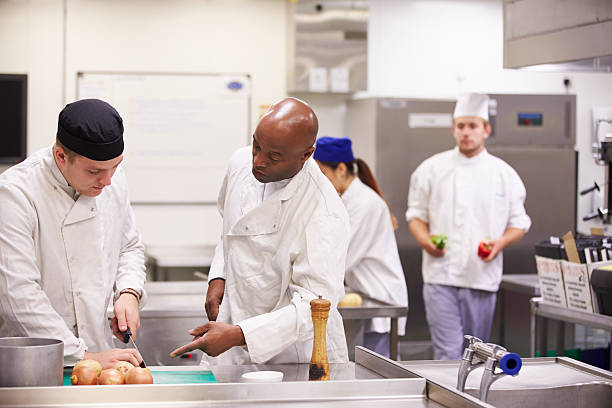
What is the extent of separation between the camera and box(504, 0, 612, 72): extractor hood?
6.41ft

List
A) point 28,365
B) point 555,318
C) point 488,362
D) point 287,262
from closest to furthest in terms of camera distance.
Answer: point 28,365 < point 488,362 < point 287,262 < point 555,318

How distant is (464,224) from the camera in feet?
14.8

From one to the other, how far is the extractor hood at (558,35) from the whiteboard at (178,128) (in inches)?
132

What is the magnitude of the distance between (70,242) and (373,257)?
1610 millimetres


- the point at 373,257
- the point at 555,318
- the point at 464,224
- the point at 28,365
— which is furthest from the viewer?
the point at 464,224

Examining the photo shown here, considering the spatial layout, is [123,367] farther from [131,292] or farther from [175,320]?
[175,320]

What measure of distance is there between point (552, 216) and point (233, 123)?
225cm

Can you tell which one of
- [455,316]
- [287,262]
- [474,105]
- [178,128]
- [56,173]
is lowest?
[455,316]

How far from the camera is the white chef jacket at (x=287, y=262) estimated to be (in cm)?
208

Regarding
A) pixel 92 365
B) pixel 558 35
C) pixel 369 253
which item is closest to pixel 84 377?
pixel 92 365

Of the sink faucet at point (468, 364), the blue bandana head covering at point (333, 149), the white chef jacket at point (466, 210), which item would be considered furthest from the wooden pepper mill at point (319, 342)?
the white chef jacket at point (466, 210)

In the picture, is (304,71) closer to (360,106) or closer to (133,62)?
(360,106)

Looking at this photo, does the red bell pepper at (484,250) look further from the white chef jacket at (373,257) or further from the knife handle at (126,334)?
the knife handle at (126,334)

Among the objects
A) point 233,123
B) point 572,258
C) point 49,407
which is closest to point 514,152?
point 233,123
